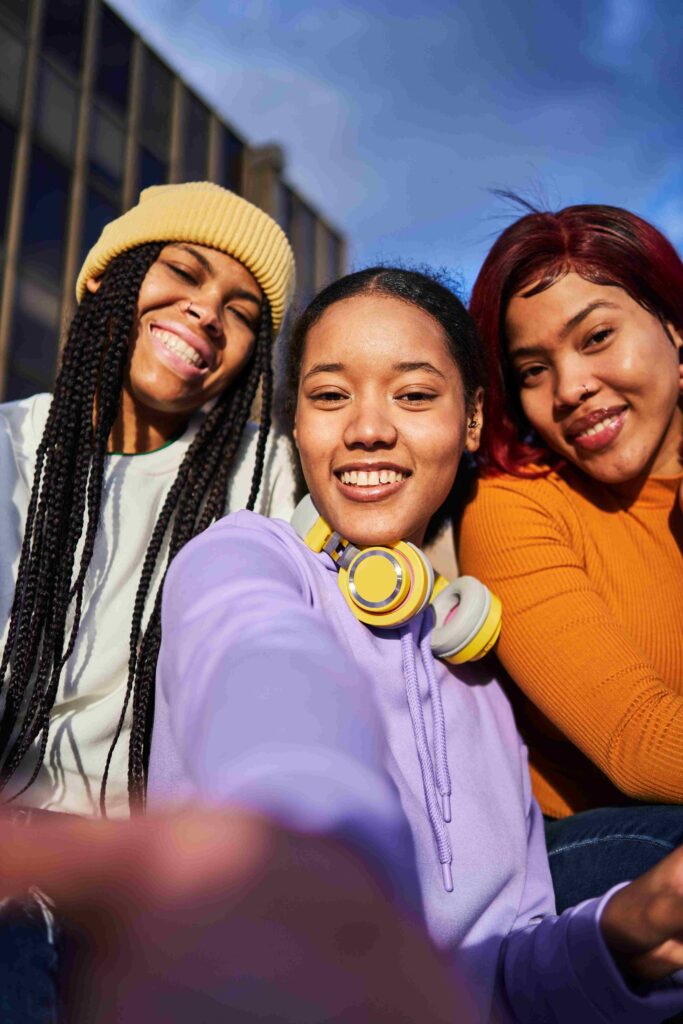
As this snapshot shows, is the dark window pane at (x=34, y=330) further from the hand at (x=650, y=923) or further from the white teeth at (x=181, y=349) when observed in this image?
the hand at (x=650, y=923)

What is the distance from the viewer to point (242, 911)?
2.43ft

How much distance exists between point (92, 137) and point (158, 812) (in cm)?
1436

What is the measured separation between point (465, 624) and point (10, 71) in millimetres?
12711

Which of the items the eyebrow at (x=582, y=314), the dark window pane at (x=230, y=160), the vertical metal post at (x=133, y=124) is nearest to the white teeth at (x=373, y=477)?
the eyebrow at (x=582, y=314)

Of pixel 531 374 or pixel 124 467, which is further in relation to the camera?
pixel 124 467

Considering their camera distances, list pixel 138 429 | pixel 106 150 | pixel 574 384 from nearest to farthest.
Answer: pixel 574 384
pixel 138 429
pixel 106 150

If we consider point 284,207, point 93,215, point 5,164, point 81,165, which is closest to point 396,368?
point 5,164

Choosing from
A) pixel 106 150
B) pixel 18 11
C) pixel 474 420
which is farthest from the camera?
pixel 106 150

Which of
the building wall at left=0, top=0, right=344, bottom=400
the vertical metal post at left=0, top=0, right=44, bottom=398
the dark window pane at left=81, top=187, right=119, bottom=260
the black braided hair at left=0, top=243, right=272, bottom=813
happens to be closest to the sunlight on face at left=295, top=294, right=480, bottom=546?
the black braided hair at left=0, top=243, right=272, bottom=813

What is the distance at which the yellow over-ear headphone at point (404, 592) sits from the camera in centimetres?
148

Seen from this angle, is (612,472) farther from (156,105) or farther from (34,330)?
(156,105)

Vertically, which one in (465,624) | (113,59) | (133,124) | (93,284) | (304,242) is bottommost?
(465,624)

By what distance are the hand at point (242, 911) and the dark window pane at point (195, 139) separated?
52.8ft

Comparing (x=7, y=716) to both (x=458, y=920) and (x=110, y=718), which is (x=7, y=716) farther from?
(x=458, y=920)
